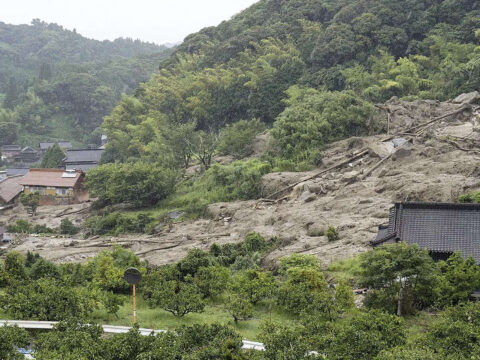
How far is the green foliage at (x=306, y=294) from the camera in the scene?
12648mm

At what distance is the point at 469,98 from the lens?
30.6 meters

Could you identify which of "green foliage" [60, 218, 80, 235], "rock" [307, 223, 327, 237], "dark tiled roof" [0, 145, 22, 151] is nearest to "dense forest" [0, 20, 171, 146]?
"dark tiled roof" [0, 145, 22, 151]

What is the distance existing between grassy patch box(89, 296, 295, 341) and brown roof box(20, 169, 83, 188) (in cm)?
2541

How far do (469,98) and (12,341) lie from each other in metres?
28.3

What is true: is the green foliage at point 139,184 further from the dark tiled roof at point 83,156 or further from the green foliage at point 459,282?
the green foliage at point 459,282

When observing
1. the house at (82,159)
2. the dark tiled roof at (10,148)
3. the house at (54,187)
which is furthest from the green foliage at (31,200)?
the dark tiled roof at (10,148)

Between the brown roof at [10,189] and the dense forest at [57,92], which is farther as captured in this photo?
the dense forest at [57,92]

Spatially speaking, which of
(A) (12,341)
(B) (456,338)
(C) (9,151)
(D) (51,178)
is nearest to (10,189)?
(D) (51,178)

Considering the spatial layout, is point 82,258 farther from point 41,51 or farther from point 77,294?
point 41,51

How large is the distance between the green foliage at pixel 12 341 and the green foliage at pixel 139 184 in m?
20.5

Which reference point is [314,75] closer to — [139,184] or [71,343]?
[139,184]

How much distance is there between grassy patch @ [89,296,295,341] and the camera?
41.8 ft

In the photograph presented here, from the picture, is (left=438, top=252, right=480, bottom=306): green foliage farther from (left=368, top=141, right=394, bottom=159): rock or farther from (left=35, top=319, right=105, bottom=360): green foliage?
(left=368, top=141, right=394, bottom=159): rock

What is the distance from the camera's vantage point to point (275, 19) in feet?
182
